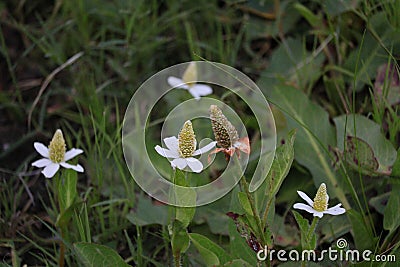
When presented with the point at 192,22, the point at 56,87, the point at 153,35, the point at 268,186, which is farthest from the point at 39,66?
the point at 268,186

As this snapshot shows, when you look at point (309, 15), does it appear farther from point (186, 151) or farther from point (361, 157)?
point (186, 151)

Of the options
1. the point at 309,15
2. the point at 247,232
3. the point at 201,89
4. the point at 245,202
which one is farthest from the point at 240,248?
the point at 309,15

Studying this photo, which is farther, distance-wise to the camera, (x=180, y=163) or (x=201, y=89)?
(x=201, y=89)

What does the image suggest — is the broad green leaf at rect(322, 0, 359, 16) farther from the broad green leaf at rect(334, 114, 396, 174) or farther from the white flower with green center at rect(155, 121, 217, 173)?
the white flower with green center at rect(155, 121, 217, 173)

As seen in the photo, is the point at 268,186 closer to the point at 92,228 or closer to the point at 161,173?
the point at 161,173

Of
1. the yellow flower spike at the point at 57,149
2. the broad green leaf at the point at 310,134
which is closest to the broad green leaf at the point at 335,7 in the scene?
the broad green leaf at the point at 310,134

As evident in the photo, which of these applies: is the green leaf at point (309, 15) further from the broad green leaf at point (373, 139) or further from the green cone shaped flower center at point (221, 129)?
the green cone shaped flower center at point (221, 129)

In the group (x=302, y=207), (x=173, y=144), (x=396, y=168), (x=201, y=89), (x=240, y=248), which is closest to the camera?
(x=302, y=207)

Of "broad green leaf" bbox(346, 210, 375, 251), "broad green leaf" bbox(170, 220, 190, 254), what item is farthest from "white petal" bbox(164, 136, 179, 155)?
"broad green leaf" bbox(346, 210, 375, 251)
